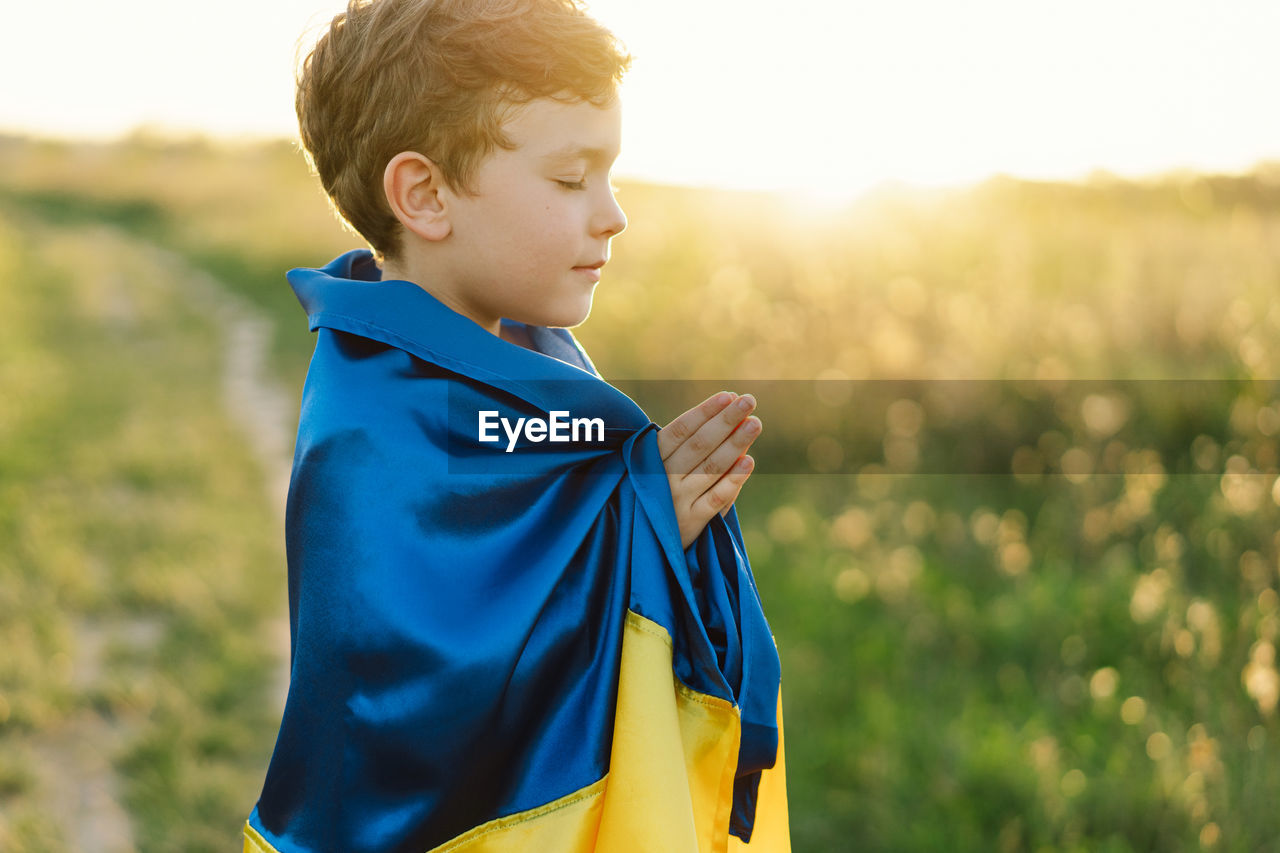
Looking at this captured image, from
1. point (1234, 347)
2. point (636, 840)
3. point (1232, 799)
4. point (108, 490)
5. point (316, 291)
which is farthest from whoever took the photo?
point (108, 490)

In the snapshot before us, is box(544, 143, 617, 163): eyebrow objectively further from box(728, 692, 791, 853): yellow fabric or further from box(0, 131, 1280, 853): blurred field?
box(0, 131, 1280, 853): blurred field

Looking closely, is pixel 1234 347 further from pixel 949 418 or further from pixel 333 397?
pixel 333 397

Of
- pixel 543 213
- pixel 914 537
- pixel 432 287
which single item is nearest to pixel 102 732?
pixel 432 287

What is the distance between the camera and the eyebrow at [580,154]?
4.67ft

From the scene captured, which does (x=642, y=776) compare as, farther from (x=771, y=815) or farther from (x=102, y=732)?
(x=102, y=732)

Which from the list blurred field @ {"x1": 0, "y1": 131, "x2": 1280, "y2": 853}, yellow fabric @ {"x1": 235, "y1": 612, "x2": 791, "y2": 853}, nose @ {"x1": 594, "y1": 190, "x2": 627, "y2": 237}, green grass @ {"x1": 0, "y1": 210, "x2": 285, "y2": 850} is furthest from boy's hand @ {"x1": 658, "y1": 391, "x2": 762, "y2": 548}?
green grass @ {"x1": 0, "y1": 210, "x2": 285, "y2": 850}

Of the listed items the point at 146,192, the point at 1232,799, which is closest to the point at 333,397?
the point at 1232,799

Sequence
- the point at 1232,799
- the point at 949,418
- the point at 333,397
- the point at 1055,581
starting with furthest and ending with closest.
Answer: the point at 949,418 < the point at 1055,581 < the point at 1232,799 < the point at 333,397

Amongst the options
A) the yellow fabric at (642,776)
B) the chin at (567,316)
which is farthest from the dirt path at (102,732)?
the chin at (567,316)

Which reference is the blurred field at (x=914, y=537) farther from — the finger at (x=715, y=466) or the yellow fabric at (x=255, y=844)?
the finger at (x=715, y=466)

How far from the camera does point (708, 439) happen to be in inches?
52.9

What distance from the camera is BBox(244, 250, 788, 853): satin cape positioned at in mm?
1308

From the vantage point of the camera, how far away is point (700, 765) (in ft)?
4.60

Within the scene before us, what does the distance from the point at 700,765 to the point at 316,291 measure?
0.92m
